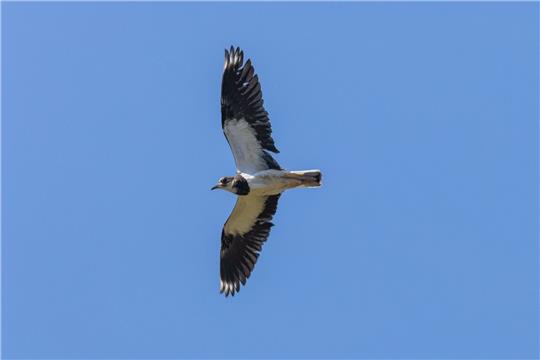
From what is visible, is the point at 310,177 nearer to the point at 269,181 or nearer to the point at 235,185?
the point at 269,181

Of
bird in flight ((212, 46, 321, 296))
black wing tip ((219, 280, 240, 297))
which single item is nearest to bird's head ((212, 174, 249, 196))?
bird in flight ((212, 46, 321, 296))

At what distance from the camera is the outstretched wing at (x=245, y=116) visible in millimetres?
27641

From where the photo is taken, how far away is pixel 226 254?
95.4ft

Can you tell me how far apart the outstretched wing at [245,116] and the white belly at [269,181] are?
0.33 meters

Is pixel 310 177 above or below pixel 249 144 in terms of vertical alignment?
below

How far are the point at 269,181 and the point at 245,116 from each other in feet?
4.93

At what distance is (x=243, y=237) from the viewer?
28.8 metres

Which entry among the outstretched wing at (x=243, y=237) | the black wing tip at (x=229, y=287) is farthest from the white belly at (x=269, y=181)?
the black wing tip at (x=229, y=287)

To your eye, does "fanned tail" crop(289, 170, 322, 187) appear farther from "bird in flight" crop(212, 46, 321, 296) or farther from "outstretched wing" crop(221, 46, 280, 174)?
"outstretched wing" crop(221, 46, 280, 174)

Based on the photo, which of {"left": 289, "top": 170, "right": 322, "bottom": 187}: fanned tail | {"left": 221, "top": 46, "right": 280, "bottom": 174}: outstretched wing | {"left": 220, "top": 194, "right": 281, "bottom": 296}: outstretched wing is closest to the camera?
{"left": 289, "top": 170, "right": 322, "bottom": 187}: fanned tail

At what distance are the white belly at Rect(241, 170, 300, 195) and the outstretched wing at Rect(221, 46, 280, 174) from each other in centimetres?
33

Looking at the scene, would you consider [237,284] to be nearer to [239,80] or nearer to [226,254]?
[226,254]

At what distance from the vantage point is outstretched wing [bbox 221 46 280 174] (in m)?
27.6

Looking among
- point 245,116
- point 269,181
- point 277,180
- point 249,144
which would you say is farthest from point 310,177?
point 245,116
